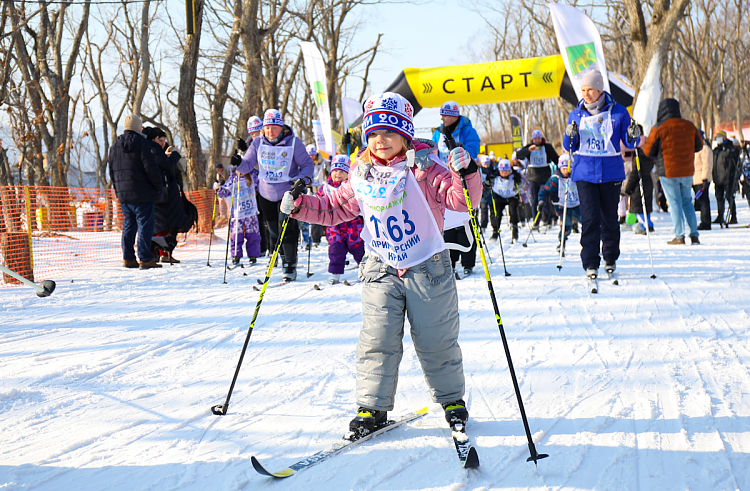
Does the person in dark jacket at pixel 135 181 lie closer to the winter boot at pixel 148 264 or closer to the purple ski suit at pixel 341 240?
the winter boot at pixel 148 264

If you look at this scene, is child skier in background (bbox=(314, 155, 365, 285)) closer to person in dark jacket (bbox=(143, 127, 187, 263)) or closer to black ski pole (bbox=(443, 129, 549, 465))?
person in dark jacket (bbox=(143, 127, 187, 263))

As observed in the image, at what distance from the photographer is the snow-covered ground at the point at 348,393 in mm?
2414

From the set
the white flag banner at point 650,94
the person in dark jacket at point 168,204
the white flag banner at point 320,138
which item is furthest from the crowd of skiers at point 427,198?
the white flag banner at point 320,138

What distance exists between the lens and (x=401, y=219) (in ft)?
9.20

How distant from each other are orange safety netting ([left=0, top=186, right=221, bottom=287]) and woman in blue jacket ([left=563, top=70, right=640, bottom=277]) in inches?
249

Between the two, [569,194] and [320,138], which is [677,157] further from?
[320,138]

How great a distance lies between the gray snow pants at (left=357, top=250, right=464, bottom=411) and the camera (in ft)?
9.05

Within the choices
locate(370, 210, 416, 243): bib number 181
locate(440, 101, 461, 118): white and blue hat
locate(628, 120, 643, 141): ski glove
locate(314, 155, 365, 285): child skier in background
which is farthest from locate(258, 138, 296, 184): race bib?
locate(370, 210, 416, 243): bib number 181

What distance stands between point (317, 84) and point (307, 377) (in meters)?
11.7

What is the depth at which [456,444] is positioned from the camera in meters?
2.61

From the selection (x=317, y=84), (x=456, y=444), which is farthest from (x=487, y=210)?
(x=456, y=444)

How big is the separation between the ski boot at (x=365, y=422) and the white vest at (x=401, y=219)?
28.3 inches

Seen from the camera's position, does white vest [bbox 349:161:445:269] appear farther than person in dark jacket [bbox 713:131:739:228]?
No

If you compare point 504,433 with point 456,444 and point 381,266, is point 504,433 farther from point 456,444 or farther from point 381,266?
point 381,266
